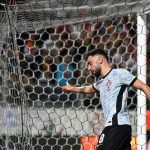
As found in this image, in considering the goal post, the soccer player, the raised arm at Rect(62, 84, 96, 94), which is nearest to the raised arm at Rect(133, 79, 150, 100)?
the soccer player

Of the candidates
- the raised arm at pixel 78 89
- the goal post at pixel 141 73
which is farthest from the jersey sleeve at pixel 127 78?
the goal post at pixel 141 73

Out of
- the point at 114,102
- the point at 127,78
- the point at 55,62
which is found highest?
the point at 55,62

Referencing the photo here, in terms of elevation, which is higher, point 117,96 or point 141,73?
point 141,73

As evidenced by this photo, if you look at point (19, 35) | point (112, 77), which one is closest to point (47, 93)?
point (19, 35)

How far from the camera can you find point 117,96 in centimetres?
273

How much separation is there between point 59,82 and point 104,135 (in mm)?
1362

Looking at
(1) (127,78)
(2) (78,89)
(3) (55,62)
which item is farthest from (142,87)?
(3) (55,62)

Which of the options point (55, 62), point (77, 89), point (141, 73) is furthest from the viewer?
point (55, 62)

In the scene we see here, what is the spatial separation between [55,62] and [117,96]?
1.39 meters

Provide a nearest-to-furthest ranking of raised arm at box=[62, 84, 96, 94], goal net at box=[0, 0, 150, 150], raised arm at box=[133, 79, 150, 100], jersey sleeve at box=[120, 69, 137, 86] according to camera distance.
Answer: raised arm at box=[133, 79, 150, 100] → jersey sleeve at box=[120, 69, 137, 86] → raised arm at box=[62, 84, 96, 94] → goal net at box=[0, 0, 150, 150]

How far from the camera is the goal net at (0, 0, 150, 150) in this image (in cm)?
327

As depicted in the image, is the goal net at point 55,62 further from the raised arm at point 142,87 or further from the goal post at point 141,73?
the raised arm at point 142,87

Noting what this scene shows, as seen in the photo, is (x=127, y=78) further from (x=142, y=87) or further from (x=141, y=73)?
(x=141, y=73)

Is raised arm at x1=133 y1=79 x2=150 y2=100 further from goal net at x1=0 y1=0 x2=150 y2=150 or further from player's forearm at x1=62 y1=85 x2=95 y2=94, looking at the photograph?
goal net at x1=0 y1=0 x2=150 y2=150
